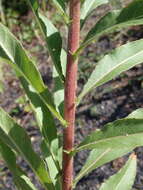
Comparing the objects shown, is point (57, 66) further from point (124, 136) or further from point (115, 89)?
point (115, 89)

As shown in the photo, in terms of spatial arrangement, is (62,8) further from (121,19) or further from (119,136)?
(119,136)

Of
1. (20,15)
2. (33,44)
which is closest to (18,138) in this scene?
(33,44)

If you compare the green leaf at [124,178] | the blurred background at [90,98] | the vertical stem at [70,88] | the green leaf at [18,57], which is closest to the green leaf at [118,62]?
the vertical stem at [70,88]

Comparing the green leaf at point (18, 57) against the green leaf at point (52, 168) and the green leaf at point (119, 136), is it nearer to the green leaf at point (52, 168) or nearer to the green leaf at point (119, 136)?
the green leaf at point (119, 136)

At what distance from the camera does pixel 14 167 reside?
1307 millimetres

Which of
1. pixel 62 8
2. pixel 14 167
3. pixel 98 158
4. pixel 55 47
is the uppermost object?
pixel 62 8

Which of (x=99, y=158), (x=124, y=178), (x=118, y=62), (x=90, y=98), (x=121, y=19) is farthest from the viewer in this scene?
(x=90, y=98)

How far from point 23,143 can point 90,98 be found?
2467 mm

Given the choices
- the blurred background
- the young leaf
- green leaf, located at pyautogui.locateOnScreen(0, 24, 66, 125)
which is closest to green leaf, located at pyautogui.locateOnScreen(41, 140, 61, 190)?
the young leaf

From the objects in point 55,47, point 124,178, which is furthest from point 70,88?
point 124,178

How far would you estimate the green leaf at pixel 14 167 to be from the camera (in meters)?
1.29

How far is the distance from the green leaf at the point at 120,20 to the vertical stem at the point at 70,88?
4 centimetres

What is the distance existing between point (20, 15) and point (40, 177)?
419 cm

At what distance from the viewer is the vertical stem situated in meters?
1.06
